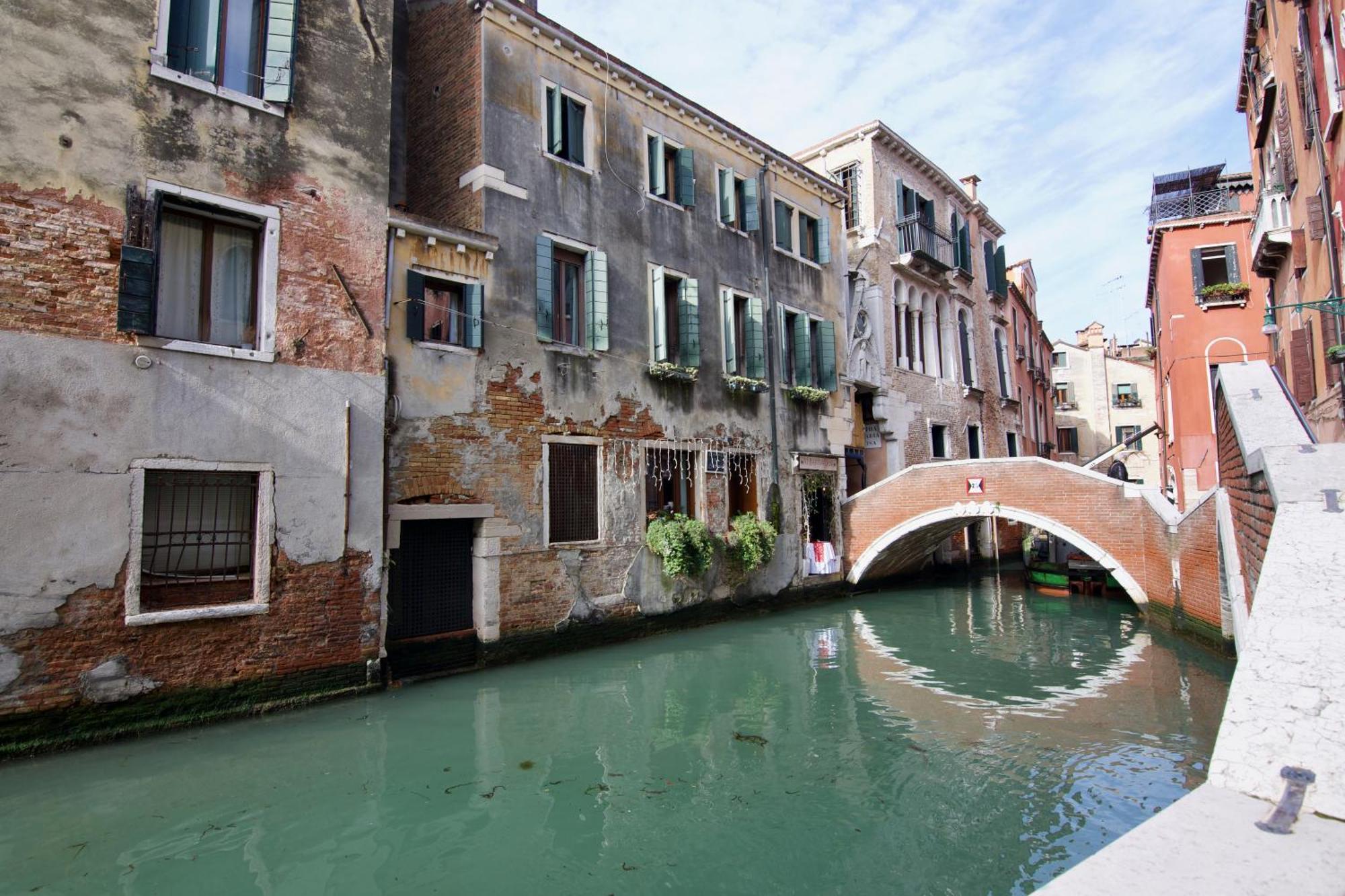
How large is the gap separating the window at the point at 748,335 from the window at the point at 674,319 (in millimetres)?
1022

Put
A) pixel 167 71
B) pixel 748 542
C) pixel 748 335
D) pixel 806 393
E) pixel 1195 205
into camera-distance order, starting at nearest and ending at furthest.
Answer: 1. pixel 167 71
2. pixel 748 542
3. pixel 748 335
4. pixel 806 393
5. pixel 1195 205

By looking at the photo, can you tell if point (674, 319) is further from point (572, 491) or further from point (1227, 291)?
point (1227, 291)

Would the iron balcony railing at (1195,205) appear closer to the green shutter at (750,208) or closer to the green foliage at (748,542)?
the green shutter at (750,208)

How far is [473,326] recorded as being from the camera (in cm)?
882

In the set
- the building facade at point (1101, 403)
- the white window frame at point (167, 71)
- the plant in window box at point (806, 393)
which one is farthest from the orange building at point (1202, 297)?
the white window frame at point (167, 71)

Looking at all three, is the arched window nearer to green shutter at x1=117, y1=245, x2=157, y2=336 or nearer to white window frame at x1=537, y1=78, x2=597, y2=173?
white window frame at x1=537, y1=78, x2=597, y2=173

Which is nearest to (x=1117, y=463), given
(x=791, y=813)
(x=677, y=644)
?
(x=677, y=644)

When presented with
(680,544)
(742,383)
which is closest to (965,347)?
(742,383)

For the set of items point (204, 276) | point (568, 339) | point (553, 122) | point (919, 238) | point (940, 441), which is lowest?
point (940, 441)

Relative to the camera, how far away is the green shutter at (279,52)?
7109 millimetres

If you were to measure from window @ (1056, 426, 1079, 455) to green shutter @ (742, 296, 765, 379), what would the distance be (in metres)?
24.7

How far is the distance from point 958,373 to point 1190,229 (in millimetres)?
5763

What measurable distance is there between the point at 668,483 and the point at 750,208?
509cm

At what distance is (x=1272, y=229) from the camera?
444 inches
